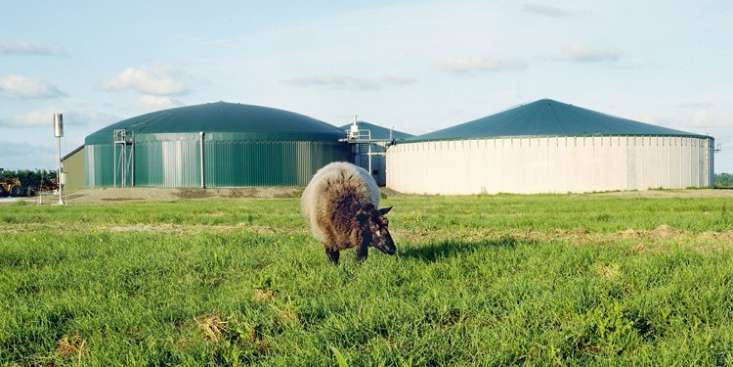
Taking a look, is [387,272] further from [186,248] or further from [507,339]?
[186,248]

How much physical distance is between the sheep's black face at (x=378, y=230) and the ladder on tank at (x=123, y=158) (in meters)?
54.6

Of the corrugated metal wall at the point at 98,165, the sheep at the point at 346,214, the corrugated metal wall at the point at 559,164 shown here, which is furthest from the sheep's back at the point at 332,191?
the corrugated metal wall at the point at 98,165

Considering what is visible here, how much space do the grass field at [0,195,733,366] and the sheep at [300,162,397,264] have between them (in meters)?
0.38

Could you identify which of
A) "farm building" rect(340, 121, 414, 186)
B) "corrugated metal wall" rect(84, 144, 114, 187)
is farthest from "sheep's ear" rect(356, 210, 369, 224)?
"corrugated metal wall" rect(84, 144, 114, 187)

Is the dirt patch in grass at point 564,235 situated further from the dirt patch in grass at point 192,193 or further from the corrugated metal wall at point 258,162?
the corrugated metal wall at point 258,162

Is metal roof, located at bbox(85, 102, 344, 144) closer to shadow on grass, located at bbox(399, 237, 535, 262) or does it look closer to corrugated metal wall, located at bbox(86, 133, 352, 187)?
corrugated metal wall, located at bbox(86, 133, 352, 187)

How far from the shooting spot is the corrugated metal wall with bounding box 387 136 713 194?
A: 53.3 meters

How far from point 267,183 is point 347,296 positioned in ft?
172

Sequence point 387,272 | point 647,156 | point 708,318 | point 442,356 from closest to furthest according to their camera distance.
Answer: point 442,356 < point 708,318 < point 387,272 < point 647,156

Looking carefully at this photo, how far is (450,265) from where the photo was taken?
33.3ft

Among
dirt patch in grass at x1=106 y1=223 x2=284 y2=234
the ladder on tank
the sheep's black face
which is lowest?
dirt patch in grass at x1=106 y1=223 x2=284 y2=234

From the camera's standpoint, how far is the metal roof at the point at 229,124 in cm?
6059

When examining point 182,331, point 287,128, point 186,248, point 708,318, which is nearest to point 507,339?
point 708,318

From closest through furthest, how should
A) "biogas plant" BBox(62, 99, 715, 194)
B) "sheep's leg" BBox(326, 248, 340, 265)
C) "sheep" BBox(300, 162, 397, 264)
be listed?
"sheep" BBox(300, 162, 397, 264)
"sheep's leg" BBox(326, 248, 340, 265)
"biogas plant" BBox(62, 99, 715, 194)
